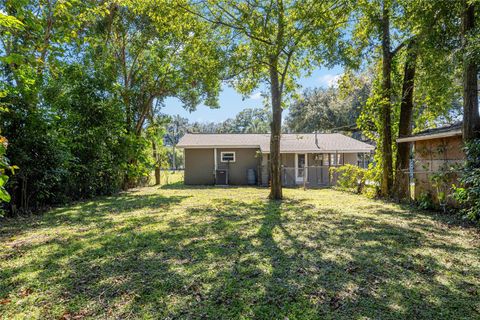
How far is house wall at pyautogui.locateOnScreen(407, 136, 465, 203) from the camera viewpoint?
7941 millimetres

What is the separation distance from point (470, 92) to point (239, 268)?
23.2 ft

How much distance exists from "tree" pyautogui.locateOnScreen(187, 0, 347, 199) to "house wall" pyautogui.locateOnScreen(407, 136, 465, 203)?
13.7 feet

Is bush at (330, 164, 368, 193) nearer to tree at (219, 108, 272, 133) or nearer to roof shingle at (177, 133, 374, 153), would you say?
roof shingle at (177, 133, 374, 153)

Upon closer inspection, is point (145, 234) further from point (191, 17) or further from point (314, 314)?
point (191, 17)

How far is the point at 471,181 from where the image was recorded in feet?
20.6

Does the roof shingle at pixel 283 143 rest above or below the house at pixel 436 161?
above

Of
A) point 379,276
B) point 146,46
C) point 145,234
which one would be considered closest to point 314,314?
point 379,276

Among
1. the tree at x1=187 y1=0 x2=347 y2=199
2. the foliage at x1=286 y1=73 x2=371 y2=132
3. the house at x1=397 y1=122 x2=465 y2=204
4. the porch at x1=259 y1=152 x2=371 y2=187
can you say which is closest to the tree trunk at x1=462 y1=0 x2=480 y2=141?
the house at x1=397 y1=122 x2=465 y2=204

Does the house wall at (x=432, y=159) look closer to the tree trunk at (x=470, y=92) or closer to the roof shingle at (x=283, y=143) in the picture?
the tree trunk at (x=470, y=92)

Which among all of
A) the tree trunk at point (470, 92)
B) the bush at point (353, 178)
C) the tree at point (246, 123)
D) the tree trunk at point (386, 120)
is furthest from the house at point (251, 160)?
the tree at point (246, 123)

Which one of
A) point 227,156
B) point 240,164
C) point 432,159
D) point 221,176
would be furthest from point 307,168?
point 432,159

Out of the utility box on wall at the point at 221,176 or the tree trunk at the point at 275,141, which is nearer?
the tree trunk at the point at 275,141

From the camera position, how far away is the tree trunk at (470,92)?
279 inches

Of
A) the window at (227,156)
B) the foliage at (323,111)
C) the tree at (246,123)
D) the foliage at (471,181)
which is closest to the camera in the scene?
the foliage at (471,181)
